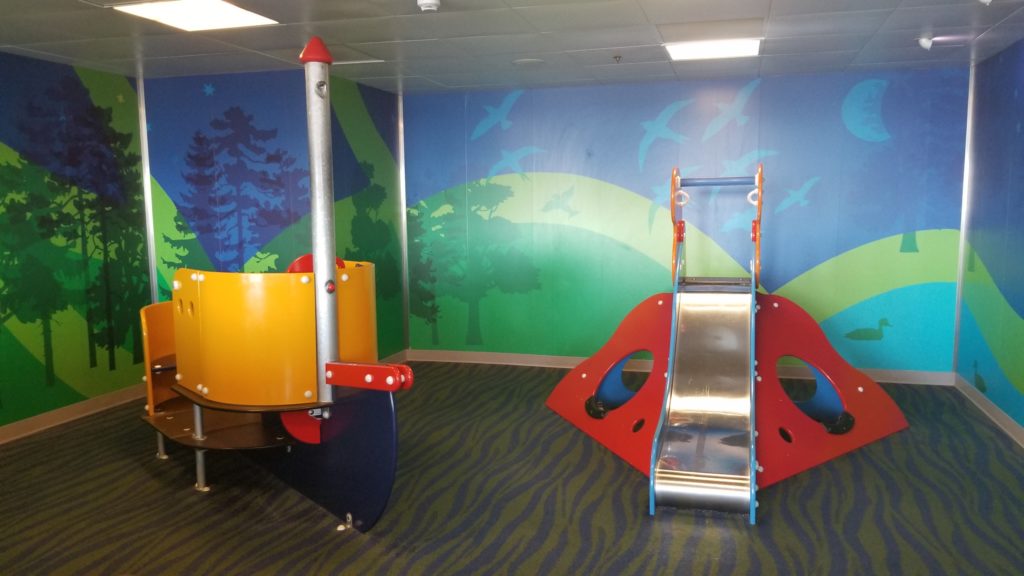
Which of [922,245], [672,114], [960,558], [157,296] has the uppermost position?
[672,114]

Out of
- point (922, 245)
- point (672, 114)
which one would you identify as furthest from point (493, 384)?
point (922, 245)

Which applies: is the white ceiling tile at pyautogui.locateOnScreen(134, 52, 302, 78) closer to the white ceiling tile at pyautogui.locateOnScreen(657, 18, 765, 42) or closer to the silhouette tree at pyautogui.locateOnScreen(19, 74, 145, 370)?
the silhouette tree at pyautogui.locateOnScreen(19, 74, 145, 370)

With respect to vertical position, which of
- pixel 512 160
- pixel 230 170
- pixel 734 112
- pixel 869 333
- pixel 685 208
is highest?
pixel 734 112

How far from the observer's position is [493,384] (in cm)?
650

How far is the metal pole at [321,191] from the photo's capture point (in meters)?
3.38

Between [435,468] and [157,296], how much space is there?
3.08 meters

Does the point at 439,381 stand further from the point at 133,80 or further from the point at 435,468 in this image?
the point at 133,80

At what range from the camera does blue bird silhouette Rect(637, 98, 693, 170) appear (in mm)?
6578

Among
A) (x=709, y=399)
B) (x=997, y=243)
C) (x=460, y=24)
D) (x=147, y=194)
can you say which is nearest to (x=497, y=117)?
(x=460, y=24)

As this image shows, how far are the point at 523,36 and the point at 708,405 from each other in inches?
99.6

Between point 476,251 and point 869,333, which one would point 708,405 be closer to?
point 869,333

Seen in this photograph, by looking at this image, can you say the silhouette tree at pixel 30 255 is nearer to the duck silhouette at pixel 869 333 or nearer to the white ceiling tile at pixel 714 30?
the white ceiling tile at pixel 714 30

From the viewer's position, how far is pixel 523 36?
474 centimetres

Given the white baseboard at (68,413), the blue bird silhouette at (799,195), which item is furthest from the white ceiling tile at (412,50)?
the white baseboard at (68,413)
